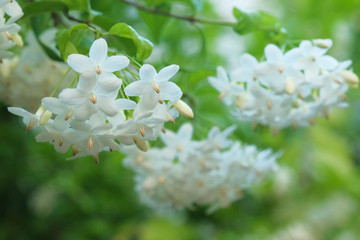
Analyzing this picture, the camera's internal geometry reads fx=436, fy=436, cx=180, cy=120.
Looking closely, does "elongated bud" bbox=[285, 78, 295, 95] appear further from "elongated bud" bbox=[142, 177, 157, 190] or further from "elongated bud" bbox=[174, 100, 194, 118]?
"elongated bud" bbox=[142, 177, 157, 190]

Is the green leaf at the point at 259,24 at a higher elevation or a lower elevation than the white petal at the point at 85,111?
higher

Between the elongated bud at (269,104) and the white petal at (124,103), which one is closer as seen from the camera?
the white petal at (124,103)

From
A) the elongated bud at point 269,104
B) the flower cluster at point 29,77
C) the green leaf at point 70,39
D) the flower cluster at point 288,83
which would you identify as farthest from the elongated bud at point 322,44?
the flower cluster at point 29,77

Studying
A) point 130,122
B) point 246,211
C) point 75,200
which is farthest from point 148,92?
point 246,211

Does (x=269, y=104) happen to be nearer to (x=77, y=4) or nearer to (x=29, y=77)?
(x=77, y=4)

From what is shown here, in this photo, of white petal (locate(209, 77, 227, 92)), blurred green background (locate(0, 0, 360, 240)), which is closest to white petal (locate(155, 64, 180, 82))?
white petal (locate(209, 77, 227, 92))

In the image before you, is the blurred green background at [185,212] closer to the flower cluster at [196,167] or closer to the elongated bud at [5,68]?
the flower cluster at [196,167]

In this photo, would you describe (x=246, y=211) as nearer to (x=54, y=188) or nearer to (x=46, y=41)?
(x=54, y=188)
